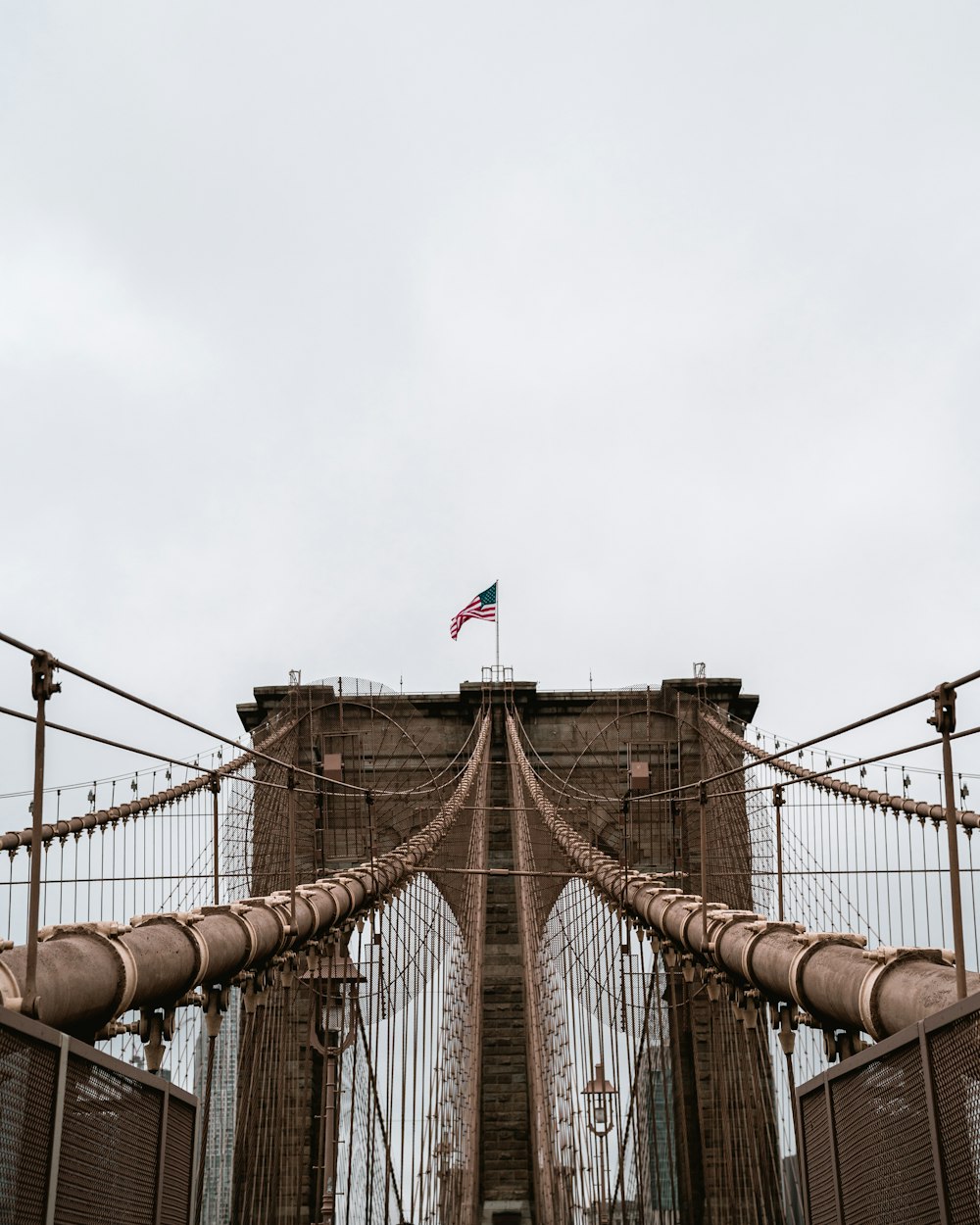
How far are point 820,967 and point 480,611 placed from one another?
20.9 metres

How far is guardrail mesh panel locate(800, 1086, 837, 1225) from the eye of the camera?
363 cm

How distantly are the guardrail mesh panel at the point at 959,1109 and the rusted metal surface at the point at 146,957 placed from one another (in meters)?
1.91

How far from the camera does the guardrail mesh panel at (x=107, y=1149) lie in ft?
9.70

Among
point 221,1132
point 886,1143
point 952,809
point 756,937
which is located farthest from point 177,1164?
point 221,1132

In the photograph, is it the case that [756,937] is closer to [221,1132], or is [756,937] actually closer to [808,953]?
[808,953]

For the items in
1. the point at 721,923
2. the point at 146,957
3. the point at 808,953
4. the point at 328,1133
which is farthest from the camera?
the point at 328,1133

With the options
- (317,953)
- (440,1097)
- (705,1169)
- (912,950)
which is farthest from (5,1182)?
(705,1169)

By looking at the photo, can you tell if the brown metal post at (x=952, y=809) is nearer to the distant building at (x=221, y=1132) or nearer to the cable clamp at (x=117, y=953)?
the cable clamp at (x=117, y=953)

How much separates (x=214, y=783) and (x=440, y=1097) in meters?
6.25

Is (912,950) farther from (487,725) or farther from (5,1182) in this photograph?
(487,725)

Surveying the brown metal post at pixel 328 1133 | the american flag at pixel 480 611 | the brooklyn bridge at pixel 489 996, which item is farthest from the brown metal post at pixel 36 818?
the american flag at pixel 480 611

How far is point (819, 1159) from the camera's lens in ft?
12.3

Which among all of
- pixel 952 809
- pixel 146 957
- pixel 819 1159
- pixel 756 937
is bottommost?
pixel 819 1159

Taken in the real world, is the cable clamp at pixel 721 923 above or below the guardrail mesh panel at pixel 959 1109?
above
